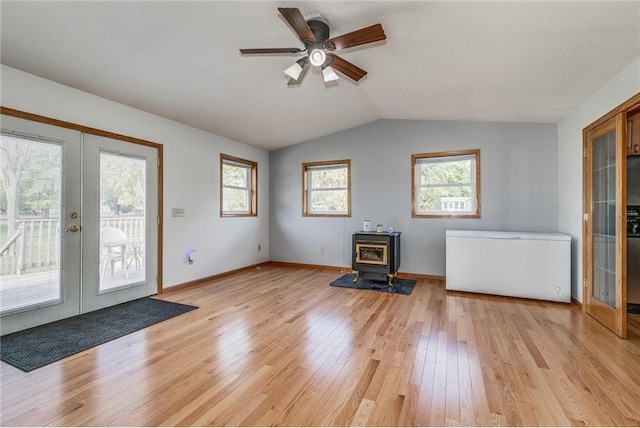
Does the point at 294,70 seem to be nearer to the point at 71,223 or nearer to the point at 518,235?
the point at 71,223

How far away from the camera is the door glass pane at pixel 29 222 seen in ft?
8.93

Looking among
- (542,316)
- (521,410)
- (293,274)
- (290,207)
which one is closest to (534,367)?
(521,410)

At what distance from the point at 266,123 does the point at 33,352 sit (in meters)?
3.81

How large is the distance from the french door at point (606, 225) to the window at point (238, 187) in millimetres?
A: 5104

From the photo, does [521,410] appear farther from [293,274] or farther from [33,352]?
[293,274]

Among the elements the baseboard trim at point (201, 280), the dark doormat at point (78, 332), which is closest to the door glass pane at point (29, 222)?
the dark doormat at point (78, 332)

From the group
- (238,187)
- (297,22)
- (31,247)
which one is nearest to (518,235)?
(297,22)

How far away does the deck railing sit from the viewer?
9.02 feet

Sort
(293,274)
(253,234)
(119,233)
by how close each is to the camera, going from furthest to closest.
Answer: (253,234) < (293,274) < (119,233)

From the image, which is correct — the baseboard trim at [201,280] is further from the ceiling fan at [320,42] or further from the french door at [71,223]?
the ceiling fan at [320,42]

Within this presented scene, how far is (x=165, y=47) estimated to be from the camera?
2607 millimetres

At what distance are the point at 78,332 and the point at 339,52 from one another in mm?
3686

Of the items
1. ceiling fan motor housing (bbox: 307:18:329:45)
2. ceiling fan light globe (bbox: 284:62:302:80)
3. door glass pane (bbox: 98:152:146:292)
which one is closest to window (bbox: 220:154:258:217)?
door glass pane (bbox: 98:152:146:292)

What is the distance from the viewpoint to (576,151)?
11.9 ft
